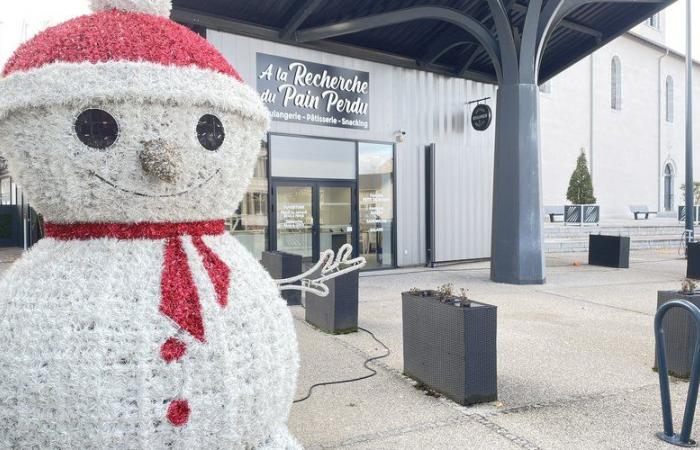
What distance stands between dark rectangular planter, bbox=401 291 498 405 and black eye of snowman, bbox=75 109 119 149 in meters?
2.78

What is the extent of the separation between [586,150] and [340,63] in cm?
2309

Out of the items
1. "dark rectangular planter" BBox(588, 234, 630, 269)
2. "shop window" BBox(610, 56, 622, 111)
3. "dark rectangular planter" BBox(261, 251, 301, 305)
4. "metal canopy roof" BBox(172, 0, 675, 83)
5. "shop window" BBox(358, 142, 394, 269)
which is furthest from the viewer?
"shop window" BBox(610, 56, 622, 111)

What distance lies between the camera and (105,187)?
5.93 ft

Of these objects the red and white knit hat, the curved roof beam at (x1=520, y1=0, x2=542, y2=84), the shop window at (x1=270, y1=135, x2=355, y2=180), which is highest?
the curved roof beam at (x1=520, y1=0, x2=542, y2=84)

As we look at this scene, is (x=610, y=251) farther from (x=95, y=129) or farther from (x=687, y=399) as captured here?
(x=95, y=129)

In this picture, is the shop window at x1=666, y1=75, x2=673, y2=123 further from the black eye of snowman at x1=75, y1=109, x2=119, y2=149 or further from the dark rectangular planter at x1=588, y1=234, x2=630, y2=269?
the black eye of snowman at x1=75, y1=109, x2=119, y2=149

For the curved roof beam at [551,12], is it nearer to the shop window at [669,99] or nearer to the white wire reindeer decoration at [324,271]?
the white wire reindeer decoration at [324,271]

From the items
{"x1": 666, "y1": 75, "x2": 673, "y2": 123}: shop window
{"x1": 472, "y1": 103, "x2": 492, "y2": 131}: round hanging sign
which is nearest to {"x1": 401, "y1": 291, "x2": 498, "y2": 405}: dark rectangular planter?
{"x1": 472, "y1": 103, "x2": 492, "y2": 131}: round hanging sign

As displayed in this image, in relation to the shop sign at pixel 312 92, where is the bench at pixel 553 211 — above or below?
below

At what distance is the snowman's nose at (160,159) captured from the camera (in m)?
1.75

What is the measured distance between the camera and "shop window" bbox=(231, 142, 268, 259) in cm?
1010

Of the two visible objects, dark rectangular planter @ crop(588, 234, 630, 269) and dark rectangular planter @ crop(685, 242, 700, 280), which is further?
dark rectangular planter @ crop(588, 234, 630, 269)

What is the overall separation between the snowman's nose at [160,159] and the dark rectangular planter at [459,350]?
8.55 ft

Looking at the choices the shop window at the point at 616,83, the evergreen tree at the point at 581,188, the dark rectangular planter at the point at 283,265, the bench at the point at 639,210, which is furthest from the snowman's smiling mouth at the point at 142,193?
the shop window at the point at 616,83
